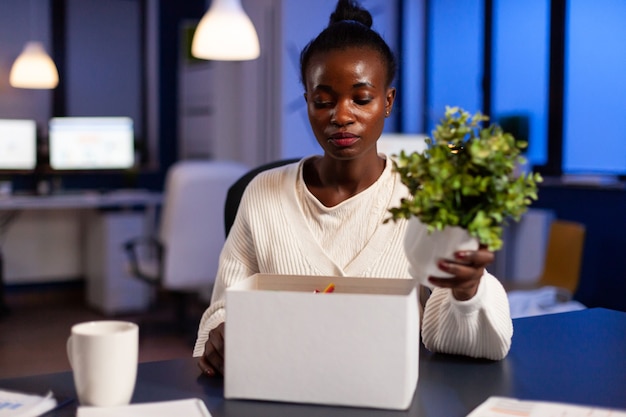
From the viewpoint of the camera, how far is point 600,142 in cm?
417

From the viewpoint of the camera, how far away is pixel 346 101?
49.0 inches

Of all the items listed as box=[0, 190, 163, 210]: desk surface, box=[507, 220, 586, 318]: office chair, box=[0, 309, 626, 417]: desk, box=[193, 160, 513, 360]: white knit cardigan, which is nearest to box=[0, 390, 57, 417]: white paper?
box=[0, 309, 626, 417]: desk

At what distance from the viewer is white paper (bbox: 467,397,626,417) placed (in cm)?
87

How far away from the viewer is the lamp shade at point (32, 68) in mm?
5230

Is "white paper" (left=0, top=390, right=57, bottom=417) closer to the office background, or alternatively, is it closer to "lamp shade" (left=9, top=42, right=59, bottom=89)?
the office background

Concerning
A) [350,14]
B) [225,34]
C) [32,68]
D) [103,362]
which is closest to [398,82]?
[225,34]

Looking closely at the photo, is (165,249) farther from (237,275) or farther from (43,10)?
(237,275)

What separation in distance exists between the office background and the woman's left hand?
317cm

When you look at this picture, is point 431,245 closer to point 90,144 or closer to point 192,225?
point 192,225

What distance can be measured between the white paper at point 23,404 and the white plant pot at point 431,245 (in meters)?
0.45

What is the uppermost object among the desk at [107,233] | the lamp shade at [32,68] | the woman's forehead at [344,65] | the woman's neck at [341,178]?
the lamp shade at [32,68]

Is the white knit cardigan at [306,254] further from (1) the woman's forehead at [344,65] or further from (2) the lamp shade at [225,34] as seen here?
(2) the lamp shade at [225,34]

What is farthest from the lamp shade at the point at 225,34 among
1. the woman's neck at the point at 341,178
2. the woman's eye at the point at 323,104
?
the woman's eye at the point at 323,104

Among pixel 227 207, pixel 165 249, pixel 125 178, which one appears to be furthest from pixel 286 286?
pixel 125 178
